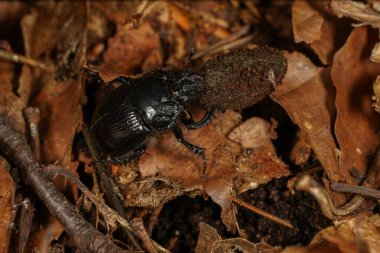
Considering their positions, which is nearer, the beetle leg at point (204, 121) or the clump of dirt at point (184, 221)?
the clump of dirt at point (184, 221)

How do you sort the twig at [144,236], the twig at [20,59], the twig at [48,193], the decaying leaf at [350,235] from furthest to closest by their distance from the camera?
the twig at [20,59], the twig at [144,236], the twig at [48,193], the decaying leaf at [350,235]

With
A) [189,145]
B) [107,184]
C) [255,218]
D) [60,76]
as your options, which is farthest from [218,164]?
[60,76]

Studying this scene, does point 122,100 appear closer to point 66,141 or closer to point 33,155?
point 66,141

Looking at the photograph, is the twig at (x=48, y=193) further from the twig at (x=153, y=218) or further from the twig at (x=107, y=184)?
the twig at (x=153, y=218)

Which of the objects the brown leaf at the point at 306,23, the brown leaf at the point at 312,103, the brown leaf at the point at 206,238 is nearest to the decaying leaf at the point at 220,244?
the brown leaf at the point at 206,238

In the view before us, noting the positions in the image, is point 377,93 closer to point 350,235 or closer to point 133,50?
point 350,235

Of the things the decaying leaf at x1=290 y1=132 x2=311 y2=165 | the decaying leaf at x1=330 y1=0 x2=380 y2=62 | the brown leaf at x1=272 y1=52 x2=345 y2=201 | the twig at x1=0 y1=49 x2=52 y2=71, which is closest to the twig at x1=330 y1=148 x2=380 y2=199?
the brown leaf at x1=272 y1=52 x2=345 y2=201

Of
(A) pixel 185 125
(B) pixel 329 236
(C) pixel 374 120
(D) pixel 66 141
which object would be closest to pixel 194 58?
(A) pixel 185 125
